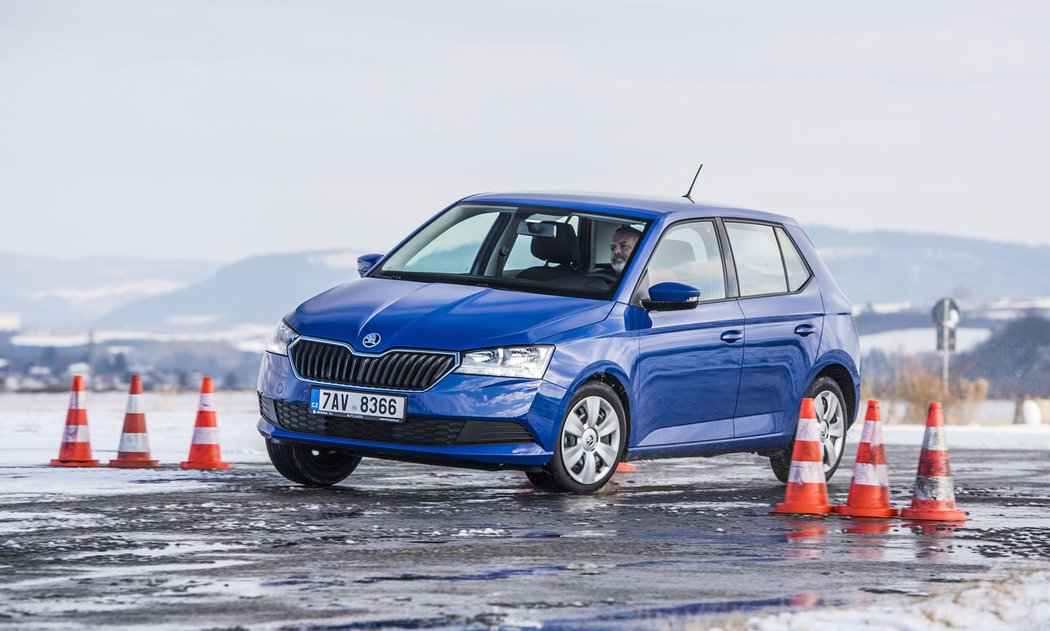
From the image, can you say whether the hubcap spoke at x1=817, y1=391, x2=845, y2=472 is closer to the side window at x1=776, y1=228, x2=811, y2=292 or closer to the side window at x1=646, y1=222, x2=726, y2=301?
the side window at x1=776, y1=228, x2=811, y2=292

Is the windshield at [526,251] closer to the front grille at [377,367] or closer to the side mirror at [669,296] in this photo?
the side mirror at [669,296]

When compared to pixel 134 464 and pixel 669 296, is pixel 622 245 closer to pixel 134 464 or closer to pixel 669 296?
pixel 669 296

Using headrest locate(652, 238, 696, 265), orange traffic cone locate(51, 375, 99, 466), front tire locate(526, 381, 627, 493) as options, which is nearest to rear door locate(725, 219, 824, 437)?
headrest locate(652, 238, 696, 265)

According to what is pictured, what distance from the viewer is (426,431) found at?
10.5 meters

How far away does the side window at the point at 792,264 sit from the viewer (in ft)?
42.5

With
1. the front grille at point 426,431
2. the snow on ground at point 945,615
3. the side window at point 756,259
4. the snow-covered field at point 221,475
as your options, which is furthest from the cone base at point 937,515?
the snow on ground at point 945,615

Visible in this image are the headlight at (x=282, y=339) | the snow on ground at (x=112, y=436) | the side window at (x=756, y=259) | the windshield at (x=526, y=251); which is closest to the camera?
the headlight at (x=282, y=339)

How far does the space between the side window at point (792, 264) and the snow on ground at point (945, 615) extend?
572 centimetres

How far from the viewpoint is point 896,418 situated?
100 ft

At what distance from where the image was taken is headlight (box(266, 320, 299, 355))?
11.1 meters

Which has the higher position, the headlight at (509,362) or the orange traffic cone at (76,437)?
the headlight at (509,362)

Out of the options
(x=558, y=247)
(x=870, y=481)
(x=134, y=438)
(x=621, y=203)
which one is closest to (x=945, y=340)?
(x=621, y=203)

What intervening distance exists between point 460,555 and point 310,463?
3.54m

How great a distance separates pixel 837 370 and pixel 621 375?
2.54 meters
